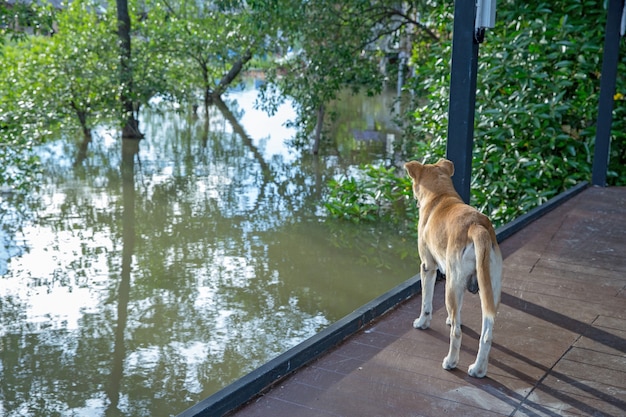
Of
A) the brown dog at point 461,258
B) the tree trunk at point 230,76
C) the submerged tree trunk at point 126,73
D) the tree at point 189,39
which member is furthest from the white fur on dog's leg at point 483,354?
the tree trunk at point 230,76

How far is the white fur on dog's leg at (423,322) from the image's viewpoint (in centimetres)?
378

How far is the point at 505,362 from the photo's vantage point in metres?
3.41

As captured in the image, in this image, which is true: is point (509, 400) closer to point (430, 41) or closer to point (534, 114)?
point (534, 114)

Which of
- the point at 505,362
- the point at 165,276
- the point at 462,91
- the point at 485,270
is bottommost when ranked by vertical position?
the point at 165,276

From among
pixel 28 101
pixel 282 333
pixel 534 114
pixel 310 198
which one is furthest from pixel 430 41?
pixel 282 333

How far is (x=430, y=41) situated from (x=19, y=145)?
23.9ft

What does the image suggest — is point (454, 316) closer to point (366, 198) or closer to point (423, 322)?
point (423, 322)

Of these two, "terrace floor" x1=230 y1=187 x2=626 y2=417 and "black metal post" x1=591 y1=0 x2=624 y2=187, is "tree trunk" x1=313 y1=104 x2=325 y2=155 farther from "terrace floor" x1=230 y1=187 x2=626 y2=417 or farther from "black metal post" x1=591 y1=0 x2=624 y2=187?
"terrace floor" x1=230 y1=187 x2=626 y2=417

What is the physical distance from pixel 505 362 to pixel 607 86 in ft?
17.0

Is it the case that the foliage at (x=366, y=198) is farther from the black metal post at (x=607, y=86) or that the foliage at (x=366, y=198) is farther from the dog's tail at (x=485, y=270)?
the dog's tail at (x=485, y=270)

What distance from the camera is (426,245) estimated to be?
365 centimetres

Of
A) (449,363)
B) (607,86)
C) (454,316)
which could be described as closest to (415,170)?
(454,316)

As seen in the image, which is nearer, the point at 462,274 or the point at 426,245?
the point at 462,274

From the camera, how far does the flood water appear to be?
5227 millimetres
